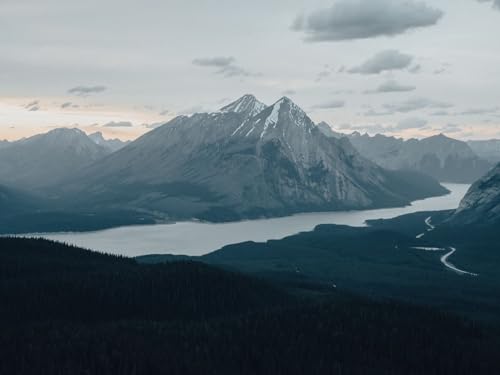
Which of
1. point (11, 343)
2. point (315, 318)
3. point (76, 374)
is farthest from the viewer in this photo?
point (315, 318)

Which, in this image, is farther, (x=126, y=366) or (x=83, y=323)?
(x=83, y=323)

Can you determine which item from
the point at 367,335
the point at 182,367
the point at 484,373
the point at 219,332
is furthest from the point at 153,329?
the point at 484,373

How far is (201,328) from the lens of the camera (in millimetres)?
145250

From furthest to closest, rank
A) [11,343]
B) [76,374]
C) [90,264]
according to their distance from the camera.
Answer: [90,264] → [11,343] → [76,374]

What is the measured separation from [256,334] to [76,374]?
35.0 m

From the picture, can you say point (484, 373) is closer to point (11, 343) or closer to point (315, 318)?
point (315, 318)

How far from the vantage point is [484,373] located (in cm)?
13125

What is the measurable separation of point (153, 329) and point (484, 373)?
51.1 m

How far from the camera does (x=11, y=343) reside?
4788 inches

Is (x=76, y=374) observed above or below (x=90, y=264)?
below

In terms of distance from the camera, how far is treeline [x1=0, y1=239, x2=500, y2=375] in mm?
121562

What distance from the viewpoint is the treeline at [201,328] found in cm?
12156

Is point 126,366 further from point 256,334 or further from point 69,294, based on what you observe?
point 69,294

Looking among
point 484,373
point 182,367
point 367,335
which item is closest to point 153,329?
point 182,367
